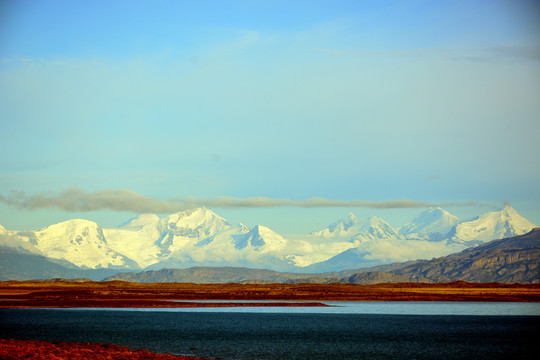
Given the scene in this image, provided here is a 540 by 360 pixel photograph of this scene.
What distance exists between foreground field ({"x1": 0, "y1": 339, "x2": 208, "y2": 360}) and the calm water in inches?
282

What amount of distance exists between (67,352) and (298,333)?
40.1 m

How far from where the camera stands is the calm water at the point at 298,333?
74.1 m

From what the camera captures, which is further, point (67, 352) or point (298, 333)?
point (298, 333)

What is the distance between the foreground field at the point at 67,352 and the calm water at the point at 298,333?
7162mm

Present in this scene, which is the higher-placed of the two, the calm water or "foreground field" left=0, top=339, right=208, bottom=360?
"foreground field" left=0, top=339, right=208, bottom=360

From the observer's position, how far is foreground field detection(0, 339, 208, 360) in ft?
192

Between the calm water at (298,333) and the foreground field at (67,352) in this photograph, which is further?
the calm water at (298,333)

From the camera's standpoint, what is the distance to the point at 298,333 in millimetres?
94750

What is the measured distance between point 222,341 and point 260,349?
9010 millimetres

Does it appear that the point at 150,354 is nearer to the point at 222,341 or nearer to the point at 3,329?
the point at 222,341

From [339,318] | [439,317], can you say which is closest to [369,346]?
[339,318]

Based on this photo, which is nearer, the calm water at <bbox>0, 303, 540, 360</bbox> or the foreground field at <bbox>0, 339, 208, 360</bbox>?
the foreground field at <bbox>0, 339, 208, 360</bbox>

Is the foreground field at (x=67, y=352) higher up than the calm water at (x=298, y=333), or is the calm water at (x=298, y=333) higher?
the foreground field at (x=67, y=352)

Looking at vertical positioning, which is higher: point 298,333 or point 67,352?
point 67,352
